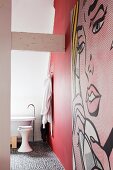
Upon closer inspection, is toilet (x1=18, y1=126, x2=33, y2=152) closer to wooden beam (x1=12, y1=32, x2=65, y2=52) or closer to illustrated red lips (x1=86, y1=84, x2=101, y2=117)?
wooden beam (x1=12, y1=32, x2=65, y2=52)

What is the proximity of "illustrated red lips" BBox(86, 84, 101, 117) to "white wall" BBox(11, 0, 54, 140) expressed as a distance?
292cm

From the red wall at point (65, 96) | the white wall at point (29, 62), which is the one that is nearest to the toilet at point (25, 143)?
the white wall at point (29, 62)

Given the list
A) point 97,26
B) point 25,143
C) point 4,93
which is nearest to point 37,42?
point 4,93

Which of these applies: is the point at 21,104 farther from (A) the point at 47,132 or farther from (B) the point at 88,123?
(B) the point at 88,123

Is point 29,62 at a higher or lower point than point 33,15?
lower

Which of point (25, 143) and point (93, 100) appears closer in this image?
point (93, 100)

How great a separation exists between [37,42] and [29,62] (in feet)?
6.25

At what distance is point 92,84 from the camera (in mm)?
2131

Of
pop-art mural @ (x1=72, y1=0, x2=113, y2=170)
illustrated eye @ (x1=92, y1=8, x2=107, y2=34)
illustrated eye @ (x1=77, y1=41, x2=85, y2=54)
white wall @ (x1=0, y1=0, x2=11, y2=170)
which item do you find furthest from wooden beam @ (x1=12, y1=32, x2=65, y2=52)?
illustrated eye @ (x1=92, y1=8, x2=107, y2=34)

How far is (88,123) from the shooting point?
2236mm

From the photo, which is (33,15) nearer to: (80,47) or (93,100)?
(80,47)

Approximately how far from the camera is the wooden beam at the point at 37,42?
3258 mm

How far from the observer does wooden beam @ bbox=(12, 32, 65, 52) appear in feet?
10.7

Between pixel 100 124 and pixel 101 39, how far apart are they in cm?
71
